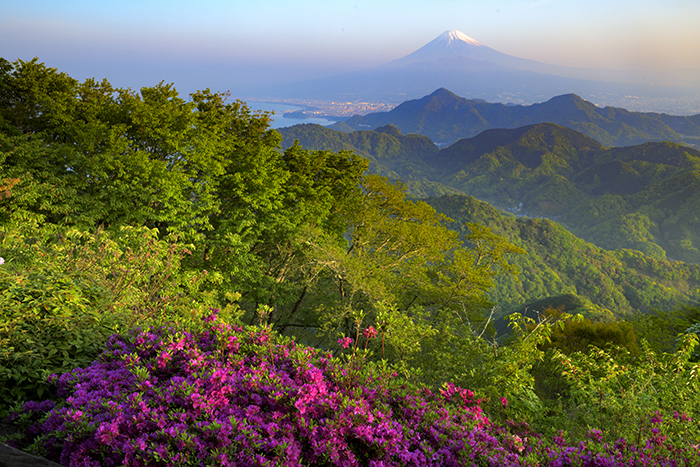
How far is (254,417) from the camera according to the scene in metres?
2.51

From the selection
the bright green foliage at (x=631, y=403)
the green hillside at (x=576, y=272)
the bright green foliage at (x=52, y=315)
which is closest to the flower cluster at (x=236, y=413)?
the bright green foliage at (x=52, y=315)

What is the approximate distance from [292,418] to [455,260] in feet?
61.2

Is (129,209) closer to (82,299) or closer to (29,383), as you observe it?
(82,299)

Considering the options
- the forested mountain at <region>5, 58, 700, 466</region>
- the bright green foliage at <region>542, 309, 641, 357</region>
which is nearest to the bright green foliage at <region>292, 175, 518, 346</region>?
the forested mountain at <region>5, 58, 700, 466</region>

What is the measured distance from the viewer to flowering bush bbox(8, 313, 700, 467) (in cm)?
229

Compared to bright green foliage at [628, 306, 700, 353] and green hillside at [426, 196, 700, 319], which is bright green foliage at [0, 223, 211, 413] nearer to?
bright green foliage at [628, 306, 700, 353]

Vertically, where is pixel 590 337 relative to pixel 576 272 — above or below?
above

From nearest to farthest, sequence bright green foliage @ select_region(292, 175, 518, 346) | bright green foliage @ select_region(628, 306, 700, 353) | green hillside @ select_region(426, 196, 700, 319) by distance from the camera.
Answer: bright green foliage @ select_region(292, 175, 518, 346), bright green foliage @ select_region(628, 306, 700, 353), green hillside @ select_region(426, 196, 700, 319)

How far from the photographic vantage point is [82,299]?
13.3 ft

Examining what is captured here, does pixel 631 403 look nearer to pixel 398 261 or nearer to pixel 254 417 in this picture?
pixel 254 417

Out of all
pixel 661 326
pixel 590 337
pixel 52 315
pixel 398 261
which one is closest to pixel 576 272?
pixel 661 326

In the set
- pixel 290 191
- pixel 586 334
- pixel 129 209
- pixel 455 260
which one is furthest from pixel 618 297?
pixel 129 209

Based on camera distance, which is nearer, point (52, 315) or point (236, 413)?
point (236, 413)

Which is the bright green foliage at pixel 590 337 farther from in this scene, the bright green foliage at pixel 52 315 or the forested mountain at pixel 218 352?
the bright green foliage at pixel 52 315
